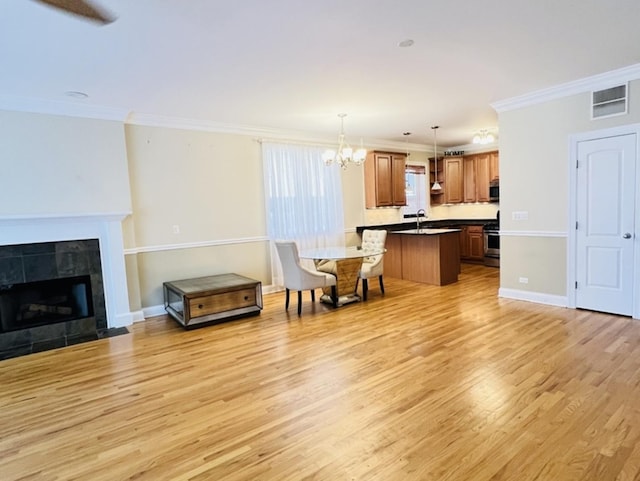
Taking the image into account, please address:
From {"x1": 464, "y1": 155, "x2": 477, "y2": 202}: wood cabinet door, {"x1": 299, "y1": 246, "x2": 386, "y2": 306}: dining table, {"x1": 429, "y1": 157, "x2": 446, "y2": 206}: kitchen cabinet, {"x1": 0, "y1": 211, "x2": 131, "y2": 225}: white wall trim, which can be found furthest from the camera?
{"x1": 429, "y1": 157, "x2": 446, "y2": 206}: kitchen cabinet

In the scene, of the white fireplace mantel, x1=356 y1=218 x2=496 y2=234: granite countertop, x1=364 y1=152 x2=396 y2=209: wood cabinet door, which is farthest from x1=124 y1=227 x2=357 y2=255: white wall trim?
x1=364 y1=152 x2=396 y2=209: wood cabinet door

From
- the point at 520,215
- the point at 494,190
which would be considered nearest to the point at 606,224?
the point at 520,215

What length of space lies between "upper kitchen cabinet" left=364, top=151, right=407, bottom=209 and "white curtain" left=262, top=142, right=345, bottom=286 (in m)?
0.74

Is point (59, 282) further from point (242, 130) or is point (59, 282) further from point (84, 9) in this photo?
point (84, 9)

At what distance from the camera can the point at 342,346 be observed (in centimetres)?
373

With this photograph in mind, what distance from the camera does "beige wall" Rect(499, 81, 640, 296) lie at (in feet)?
14.9

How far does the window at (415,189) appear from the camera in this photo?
8.44m

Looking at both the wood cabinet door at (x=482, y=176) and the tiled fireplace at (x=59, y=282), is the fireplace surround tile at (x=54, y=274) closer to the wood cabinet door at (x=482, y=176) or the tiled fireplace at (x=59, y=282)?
the tiled fireplace at (x=59, y=282)

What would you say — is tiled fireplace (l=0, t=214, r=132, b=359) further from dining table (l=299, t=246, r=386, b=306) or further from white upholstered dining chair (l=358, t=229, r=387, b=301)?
white upholstered dining chair (l=358, t=229, r=387, b=301)

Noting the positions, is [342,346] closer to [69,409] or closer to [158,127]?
[69,409]

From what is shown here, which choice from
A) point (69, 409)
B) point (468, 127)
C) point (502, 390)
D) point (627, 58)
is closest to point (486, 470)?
point (502, 390)

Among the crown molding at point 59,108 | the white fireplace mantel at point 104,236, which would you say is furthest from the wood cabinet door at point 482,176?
the white fireplace mantel at point 104,236

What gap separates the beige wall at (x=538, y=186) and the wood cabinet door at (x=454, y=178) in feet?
10.9

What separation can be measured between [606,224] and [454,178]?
439 centimetres
